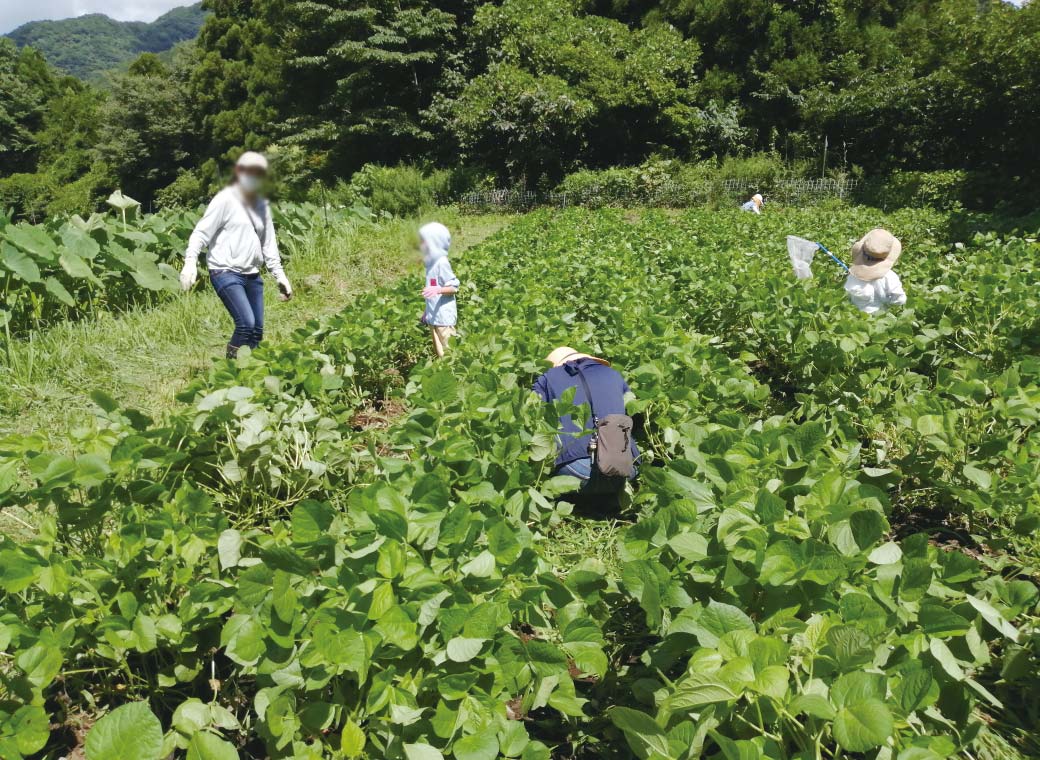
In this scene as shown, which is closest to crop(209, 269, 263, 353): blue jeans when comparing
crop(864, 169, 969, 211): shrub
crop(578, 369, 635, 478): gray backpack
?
crop(578, 369, 635, 478): gray backpack

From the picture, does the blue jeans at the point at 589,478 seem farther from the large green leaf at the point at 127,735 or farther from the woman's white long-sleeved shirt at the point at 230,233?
the woman's white long-sleeved shirt at the point at 230,233

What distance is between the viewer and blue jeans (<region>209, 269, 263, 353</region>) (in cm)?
466

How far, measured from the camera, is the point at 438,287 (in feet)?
17.1

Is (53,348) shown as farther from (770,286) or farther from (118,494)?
(770,286)

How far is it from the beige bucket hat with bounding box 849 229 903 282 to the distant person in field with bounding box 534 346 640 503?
2670 millimetres

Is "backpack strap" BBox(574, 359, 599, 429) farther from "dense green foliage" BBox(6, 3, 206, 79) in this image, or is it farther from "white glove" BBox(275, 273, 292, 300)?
"dense green foliage" BBox(6, 3, 206, 79)

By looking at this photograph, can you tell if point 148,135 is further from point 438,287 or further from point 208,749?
point 208,749

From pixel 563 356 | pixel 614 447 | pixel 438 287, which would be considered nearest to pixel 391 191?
pixel 438 287

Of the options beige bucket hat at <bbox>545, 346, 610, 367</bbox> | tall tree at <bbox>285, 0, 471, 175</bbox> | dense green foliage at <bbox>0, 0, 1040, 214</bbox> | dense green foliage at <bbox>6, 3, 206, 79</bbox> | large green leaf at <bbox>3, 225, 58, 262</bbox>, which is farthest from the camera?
dense green foliage at <bbox>6, 3, 206, 79</bbox>

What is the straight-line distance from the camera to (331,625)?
1.45m

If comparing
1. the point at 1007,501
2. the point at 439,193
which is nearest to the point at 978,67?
the point at 439,193

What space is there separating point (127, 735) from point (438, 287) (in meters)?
4.23

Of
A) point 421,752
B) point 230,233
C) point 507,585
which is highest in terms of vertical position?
point 230,233

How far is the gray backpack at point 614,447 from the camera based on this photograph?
302 cm
